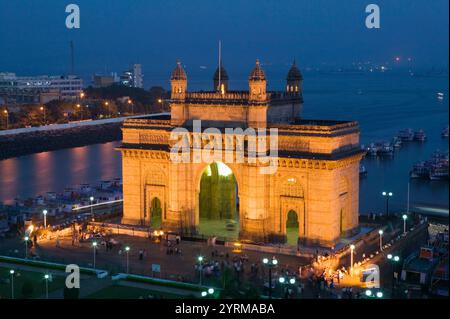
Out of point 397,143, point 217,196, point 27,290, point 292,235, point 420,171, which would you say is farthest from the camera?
point 397,143

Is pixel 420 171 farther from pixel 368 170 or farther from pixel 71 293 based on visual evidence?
pixel 71 293

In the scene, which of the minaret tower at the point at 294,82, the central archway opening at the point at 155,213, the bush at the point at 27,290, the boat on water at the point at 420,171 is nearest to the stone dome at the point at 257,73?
the minaret tower at the point at 294,82

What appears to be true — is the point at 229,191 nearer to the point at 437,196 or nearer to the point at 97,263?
the point at 97,263

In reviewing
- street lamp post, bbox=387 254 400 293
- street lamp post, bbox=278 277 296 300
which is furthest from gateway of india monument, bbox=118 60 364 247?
street lamp post, bbox=278 277 296 300

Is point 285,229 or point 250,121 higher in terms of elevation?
point 250,121

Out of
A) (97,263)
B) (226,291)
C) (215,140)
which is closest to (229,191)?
(215,140)

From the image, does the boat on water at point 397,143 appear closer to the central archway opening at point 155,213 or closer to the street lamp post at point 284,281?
the central archway opening at point 155,213

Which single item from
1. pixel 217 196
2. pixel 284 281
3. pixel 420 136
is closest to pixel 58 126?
pixel 420 136
